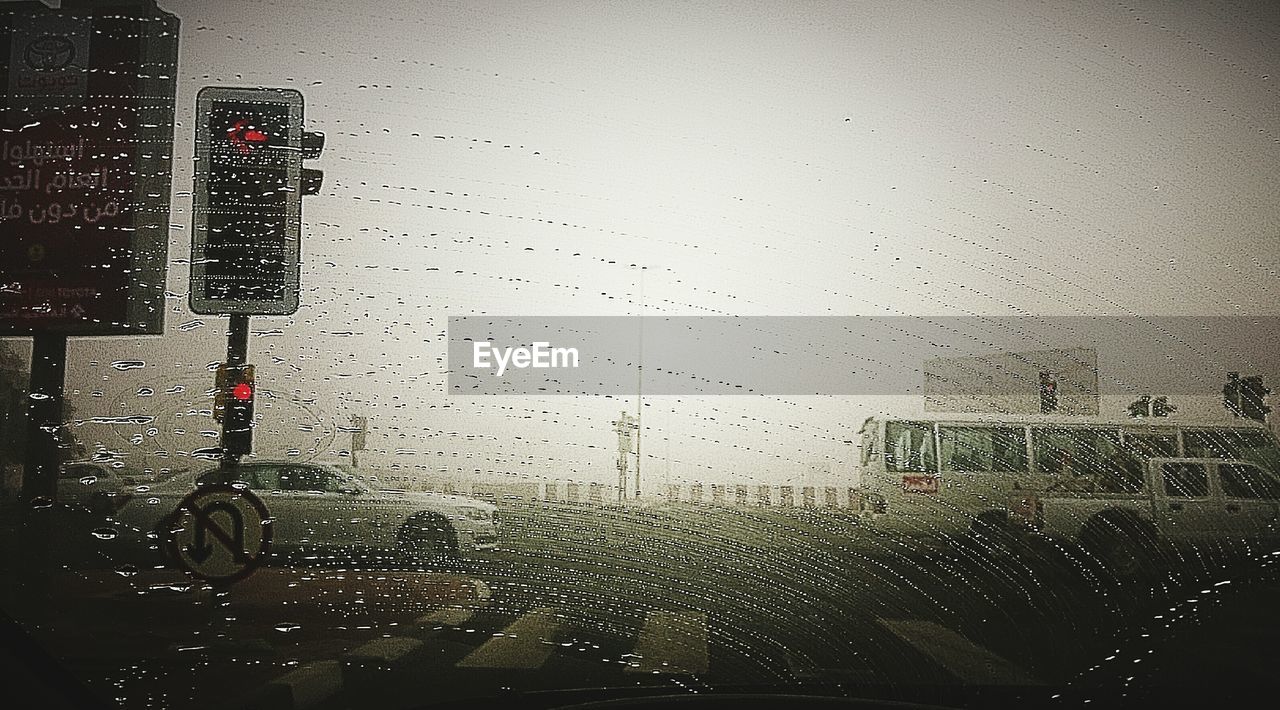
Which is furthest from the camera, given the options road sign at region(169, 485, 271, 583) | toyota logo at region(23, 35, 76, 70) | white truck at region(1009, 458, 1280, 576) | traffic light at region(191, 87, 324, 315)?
white truck at region(1009, 458, 1280, 576)

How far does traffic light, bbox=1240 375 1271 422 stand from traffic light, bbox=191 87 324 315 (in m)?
2.23

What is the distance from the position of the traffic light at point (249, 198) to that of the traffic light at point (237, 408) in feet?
0.66

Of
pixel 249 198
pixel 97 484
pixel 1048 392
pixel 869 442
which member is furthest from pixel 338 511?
pixel 1048 392

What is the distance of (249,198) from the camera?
1.75 metres

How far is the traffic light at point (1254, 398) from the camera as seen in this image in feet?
7.21

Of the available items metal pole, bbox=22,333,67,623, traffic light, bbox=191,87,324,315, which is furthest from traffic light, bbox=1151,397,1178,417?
metal pole, bbox=22,333,67,623

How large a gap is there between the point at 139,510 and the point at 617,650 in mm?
1058

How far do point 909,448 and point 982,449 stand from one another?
7.0 inches

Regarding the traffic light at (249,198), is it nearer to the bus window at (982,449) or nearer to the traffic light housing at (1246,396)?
the bus window at (982,449)

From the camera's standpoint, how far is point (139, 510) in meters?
1.88

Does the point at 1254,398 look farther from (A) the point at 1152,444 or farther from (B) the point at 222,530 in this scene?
(B) the point at 222,530

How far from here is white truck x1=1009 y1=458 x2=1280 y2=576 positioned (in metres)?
2.04

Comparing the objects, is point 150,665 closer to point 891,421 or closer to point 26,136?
point 26,136

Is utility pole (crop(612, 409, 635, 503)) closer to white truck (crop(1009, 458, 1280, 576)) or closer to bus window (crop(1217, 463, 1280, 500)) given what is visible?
white truck (crop(1009, 458, 1280, 576))
